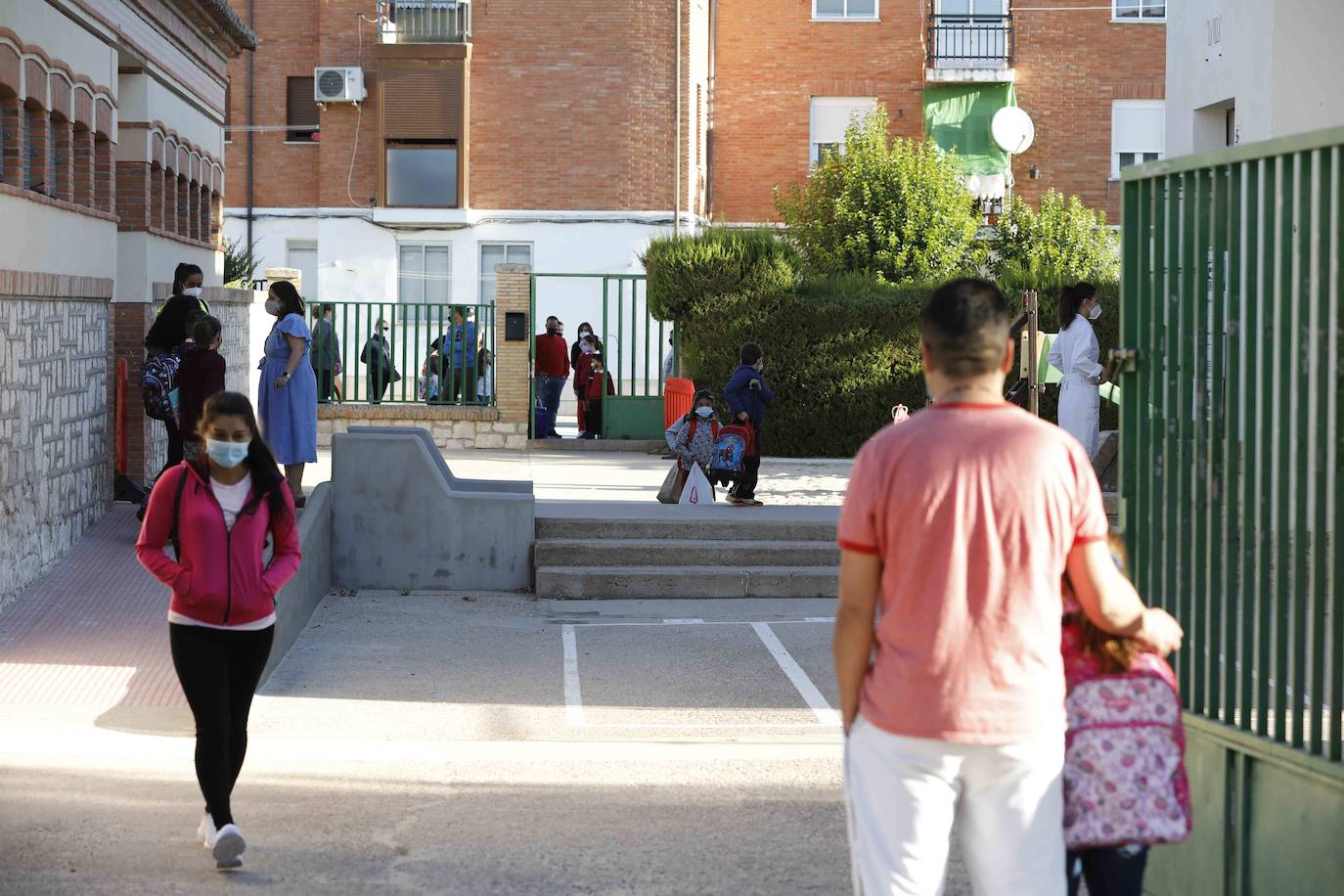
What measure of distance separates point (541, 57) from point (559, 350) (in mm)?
14622

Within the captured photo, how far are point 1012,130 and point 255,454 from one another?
3502 centimetres

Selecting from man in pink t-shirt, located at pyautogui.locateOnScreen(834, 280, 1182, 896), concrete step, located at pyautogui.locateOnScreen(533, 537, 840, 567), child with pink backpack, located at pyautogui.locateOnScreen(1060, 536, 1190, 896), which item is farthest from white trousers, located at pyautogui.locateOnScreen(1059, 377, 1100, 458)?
man in pink t-shirt, located at pyautogui.locateOnScreen(834, 280, 1182, 896)

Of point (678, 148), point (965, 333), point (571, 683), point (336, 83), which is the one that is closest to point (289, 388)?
point (571, 683)

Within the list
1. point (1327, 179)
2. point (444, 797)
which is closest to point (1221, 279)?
point (1327, 179)

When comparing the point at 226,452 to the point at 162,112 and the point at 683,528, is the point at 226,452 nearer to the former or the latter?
the point at 683,528

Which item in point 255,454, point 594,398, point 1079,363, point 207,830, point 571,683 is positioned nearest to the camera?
point 207,830

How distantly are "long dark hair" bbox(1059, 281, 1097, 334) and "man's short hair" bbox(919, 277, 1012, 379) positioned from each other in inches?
407

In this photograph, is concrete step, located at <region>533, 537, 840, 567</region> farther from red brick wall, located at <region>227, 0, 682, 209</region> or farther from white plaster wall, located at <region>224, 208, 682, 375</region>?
red brick wall, located at <region>227, 0, 682, 209</region>

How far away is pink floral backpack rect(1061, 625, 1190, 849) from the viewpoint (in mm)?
3945

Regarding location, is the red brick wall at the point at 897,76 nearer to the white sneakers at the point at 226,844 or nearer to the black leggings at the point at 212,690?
the black leggings at the point at 212,690

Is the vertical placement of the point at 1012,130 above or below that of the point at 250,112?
below

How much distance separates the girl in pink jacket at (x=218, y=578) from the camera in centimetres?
620

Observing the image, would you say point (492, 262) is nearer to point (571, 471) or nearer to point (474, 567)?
point (571, 471)

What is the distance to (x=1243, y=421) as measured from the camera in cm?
516
